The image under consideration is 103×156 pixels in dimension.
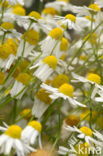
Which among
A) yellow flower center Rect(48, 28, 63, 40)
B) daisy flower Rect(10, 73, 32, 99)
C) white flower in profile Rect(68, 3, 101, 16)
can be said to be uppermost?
white flower in profile Rect(68, 3, 101, 16)

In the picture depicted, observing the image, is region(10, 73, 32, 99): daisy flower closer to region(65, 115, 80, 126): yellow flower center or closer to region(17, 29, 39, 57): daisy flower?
region(17, 29, 39, 57): daisy flower

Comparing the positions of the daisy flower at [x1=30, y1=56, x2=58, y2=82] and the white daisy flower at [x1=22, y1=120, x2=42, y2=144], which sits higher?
the daisy flower at [x1=30, y1=56, x2=58, y2=82]

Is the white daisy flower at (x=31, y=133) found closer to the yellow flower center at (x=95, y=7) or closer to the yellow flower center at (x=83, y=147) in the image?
the yellow flower center at (x=83, y=147)

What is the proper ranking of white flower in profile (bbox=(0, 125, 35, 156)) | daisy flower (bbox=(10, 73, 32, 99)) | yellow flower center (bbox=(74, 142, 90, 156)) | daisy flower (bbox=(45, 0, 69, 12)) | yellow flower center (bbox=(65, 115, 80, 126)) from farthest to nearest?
1. daisy flower (bbox=(45, 0, 69, 12))
2. yellow flower center (bbox=(65, 115, 80, 126))
3. daisy flower (bbox=(10, 73, 32, 99))
4. yellow flower center (bbox=(74, 142, 90, 156))
5. white flower in profile (bbox=(0, 125, 35, 156))

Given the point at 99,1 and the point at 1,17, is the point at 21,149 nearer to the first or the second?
the point at 1,17

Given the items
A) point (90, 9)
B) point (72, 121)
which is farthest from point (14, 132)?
point (90, 9)

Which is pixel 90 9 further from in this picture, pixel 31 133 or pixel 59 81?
pixel 31 133

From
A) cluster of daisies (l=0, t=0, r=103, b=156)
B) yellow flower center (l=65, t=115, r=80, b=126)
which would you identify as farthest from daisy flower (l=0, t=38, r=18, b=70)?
yellow flower center (l=65, t=115, r=80, b=126)

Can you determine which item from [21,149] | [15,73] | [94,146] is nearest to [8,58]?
[15,73]

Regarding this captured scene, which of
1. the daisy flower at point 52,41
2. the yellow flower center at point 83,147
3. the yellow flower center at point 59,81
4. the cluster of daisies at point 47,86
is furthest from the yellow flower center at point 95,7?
the yellow flower center at point 83,147
